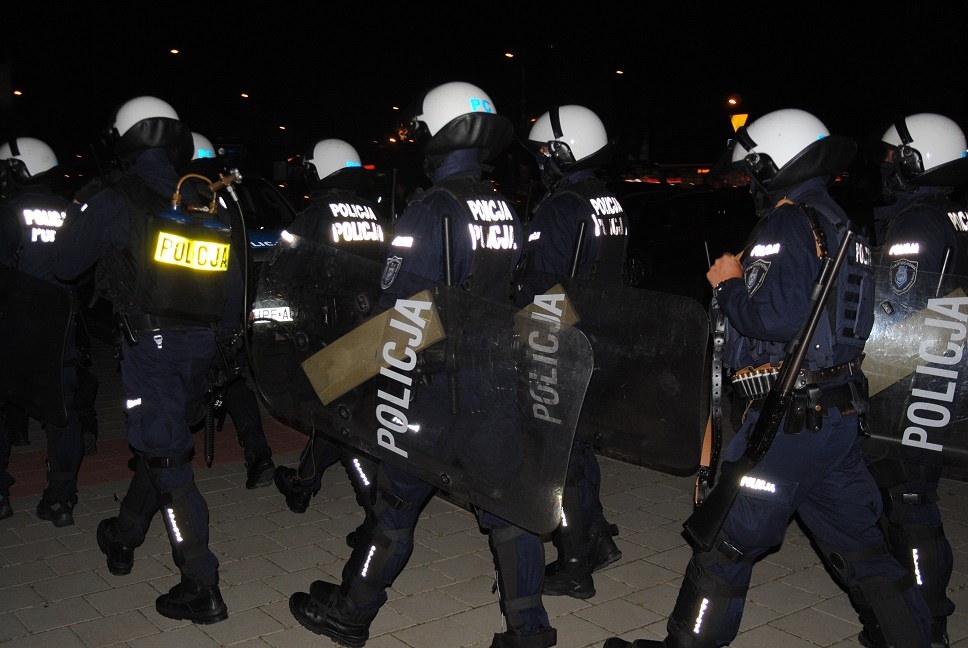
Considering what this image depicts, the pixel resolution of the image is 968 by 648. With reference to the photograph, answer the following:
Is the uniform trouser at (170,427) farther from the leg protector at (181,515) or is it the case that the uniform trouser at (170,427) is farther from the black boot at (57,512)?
the black boot at (57,512)

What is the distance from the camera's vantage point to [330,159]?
5.89 meters

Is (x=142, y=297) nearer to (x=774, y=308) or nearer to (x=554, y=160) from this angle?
(x=554, y=160)

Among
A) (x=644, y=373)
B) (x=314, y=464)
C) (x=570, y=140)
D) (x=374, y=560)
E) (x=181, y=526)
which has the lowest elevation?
(x=314, y=464)

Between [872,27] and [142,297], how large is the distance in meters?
15.9

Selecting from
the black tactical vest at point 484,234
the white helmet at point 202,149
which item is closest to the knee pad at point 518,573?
the black tactical vest at point 484,234

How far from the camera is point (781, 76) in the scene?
88.5 feet

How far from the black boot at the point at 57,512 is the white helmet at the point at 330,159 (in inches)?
100

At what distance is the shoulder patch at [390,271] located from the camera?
3.45 metres

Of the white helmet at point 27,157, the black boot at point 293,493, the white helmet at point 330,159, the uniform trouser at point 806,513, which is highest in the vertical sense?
the white helmet at point 330,159

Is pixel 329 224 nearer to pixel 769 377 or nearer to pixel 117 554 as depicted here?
pixel 117 554

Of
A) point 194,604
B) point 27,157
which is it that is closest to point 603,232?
point 194,604

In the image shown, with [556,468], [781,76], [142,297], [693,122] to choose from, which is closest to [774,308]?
[556,468]

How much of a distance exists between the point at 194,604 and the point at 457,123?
8.10ft

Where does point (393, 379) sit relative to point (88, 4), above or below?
below
